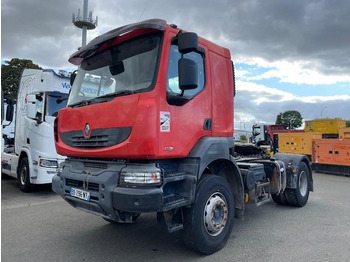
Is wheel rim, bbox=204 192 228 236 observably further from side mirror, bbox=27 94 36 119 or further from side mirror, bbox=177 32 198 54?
side mirror, bbox=27 94 36 119

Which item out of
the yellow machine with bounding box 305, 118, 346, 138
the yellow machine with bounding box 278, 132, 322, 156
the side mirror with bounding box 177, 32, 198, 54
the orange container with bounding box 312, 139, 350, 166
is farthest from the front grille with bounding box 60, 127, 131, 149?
the yellow machine with bounding box 305, 118, 346, 138

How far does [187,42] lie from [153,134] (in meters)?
1.15

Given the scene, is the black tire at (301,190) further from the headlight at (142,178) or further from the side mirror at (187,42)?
the side mirror at (187,42)

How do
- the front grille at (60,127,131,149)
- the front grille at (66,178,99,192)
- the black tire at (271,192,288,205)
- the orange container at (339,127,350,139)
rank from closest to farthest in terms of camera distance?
the front grille at (60,127,131,149)
the front grille at (66,178,99,192)
the black tire at (271,192,288,205)
the orange container at (339,127,350,139)

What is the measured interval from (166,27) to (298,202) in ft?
16.3

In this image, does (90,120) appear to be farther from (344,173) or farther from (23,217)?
(344,173)

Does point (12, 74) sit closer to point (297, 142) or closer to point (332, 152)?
point (297, 142)

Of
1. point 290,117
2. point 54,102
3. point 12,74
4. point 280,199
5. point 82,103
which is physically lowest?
point 280,199

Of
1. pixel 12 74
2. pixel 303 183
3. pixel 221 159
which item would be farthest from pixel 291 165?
pixel 12 74

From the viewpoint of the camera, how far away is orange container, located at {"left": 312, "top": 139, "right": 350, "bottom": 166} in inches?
512

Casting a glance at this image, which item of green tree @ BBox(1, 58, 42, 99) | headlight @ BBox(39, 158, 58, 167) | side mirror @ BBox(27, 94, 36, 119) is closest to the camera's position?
headlight @ BBox(39, 158, 58, 167)

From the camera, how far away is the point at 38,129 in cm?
823

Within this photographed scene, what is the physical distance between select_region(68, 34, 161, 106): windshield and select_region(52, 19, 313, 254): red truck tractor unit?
0.01 meters

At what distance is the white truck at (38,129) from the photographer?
8.19 metres
